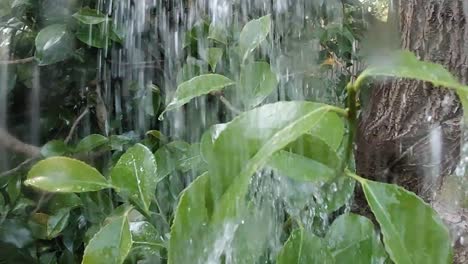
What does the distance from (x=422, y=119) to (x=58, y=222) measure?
50cm

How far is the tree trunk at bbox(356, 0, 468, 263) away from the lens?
458 mm

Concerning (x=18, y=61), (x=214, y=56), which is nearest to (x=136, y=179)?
(x=214, y=56)

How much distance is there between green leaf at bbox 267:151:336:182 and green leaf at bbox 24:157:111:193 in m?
0.19

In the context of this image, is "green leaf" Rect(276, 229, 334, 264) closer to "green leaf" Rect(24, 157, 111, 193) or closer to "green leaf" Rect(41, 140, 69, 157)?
"green leaf" Rect(24, 157, 111, 193)

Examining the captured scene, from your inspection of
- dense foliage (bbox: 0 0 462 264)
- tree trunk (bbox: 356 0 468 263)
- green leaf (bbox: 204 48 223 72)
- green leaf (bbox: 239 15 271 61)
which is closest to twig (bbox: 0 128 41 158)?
dense foliage (bbox: 0 0 462 264)

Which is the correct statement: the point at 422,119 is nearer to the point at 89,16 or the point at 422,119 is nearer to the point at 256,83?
the point at 256,83

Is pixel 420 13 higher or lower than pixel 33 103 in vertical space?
higher

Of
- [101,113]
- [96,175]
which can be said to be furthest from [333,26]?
[96,175]

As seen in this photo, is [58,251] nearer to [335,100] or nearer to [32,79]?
[32,79]

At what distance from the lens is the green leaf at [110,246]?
0.41 metres

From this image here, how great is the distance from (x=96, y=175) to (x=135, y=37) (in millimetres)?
493

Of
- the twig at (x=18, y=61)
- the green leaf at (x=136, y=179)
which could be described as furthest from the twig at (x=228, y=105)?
the twig at (x=18, y=61)

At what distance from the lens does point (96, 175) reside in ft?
1.56

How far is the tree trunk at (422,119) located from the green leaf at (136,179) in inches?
6.6
